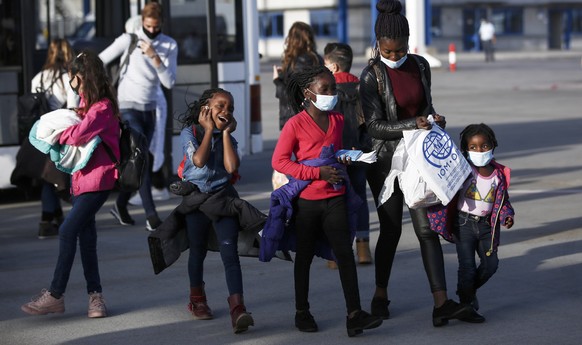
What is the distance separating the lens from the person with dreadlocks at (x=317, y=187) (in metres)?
6.28

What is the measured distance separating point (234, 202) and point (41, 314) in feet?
4.57

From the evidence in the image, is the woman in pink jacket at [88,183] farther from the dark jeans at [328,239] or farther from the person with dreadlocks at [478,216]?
the person with dreadlocks at [478,216]

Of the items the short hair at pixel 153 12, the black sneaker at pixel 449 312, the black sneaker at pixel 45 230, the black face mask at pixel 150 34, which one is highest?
the short hair at pixel 153 12

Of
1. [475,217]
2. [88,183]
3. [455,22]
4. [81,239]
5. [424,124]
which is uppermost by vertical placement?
[455,22]

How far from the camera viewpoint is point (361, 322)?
20.4 ft

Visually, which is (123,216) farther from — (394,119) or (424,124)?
(424,124)

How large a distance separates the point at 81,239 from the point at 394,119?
197 cm

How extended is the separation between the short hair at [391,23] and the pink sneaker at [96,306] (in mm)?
2215

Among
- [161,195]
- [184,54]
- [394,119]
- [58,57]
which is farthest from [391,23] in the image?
[184,54]

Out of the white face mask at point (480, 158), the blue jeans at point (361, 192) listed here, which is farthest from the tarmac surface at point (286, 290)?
the white face mask at point (480, 158)

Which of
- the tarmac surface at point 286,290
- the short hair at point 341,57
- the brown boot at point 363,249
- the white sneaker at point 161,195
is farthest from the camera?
the white sneaker at point 161,195

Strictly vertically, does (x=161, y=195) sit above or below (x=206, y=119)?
below

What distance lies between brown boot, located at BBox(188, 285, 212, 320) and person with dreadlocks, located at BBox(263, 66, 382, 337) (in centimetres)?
61

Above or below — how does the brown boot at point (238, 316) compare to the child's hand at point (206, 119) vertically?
below
